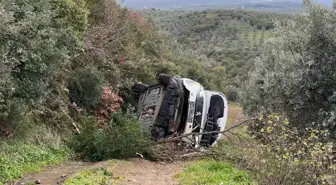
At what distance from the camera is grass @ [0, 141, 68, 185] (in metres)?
10.6

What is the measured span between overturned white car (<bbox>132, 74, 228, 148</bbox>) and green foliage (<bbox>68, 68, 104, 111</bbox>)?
6.21ft

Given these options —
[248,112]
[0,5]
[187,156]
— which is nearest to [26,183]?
[0,5]

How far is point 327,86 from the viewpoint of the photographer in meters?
13.0

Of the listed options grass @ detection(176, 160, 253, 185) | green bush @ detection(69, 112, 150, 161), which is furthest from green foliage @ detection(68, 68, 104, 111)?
grass @ detection(176, 160, 253, 185)

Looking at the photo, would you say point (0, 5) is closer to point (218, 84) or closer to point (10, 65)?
point (10, 65)

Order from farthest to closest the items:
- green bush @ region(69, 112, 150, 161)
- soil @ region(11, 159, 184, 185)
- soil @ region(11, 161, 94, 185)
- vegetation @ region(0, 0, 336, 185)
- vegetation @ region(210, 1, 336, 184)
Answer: green bush @ region(69, 112, 150, 161) < vegetation @ region(210, 1, 336, 184) < soil @ region(11, 159, 184, 185) < soil @ region(11, 161, 94, 185) < vegetation @ region(0, 0, 336, 185)

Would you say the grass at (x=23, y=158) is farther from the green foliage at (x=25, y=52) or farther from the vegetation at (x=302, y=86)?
the vegetation at (x=302, y=86)

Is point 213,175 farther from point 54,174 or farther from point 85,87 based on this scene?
point 85,87

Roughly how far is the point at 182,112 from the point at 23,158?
Answer: 6820 millimetres

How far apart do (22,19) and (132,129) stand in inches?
176

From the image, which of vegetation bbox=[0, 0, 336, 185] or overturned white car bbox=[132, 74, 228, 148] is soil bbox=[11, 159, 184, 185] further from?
overturned white car bbox=[132, 74, 228, 148]

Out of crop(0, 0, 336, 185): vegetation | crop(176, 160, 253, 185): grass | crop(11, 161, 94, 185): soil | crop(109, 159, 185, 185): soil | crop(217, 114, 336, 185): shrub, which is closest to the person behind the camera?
crop(217, 114, 336, 185): shrub

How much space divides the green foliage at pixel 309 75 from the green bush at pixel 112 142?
156 inches

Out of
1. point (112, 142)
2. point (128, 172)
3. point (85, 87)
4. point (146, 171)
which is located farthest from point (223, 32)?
point (128, 172)
